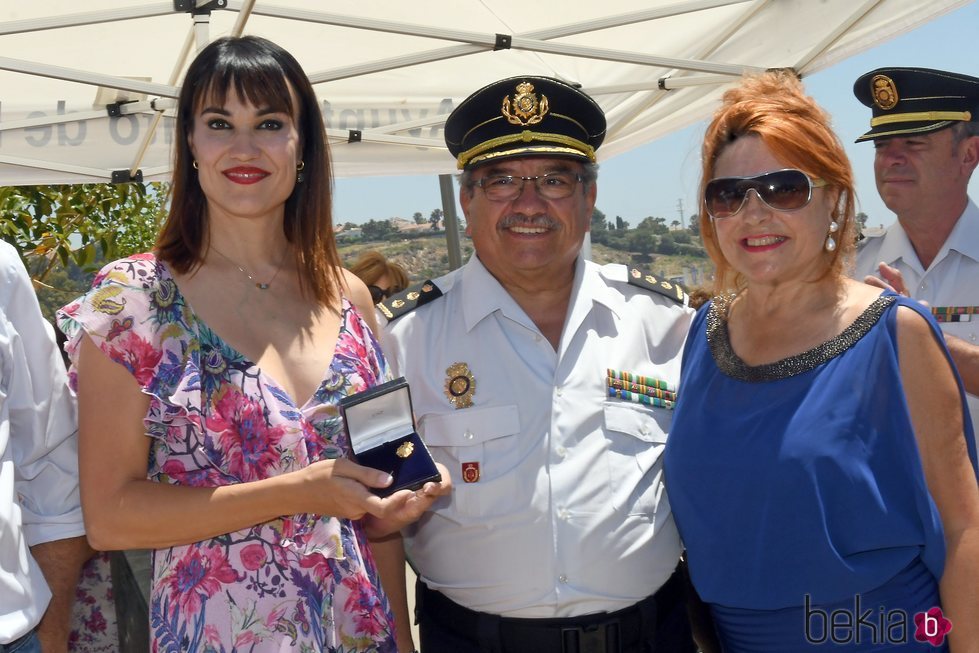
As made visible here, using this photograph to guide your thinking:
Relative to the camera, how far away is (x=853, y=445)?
2.04 metres

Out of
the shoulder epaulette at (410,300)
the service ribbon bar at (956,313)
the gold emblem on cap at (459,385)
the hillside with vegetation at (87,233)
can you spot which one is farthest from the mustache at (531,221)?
the hillside with vegetation at (87,233)

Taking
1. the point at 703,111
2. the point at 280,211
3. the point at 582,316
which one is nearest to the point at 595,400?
the point at 582,316

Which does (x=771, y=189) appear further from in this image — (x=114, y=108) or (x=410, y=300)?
(x=114, y=108)

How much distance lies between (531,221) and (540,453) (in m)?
0.64

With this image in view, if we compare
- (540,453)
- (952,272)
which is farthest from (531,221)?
(952,272)

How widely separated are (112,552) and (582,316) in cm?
132

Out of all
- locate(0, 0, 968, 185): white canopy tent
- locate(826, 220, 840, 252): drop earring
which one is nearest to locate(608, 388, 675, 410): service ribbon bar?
locate(826, 220, 840, 252): drop earring

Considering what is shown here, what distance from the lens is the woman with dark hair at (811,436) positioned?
6.67 ft

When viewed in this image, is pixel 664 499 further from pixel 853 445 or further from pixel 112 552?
pixel 112 552

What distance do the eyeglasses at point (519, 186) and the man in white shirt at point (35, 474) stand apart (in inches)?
48.2

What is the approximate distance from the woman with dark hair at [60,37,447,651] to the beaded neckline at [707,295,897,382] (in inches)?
30.4

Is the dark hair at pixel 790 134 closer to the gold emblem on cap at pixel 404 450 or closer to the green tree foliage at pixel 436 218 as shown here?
the gold emblem on cap at pixel 404 450

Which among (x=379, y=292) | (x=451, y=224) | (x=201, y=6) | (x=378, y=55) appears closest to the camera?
(x=201, y=6)

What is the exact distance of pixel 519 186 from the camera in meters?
2.76
